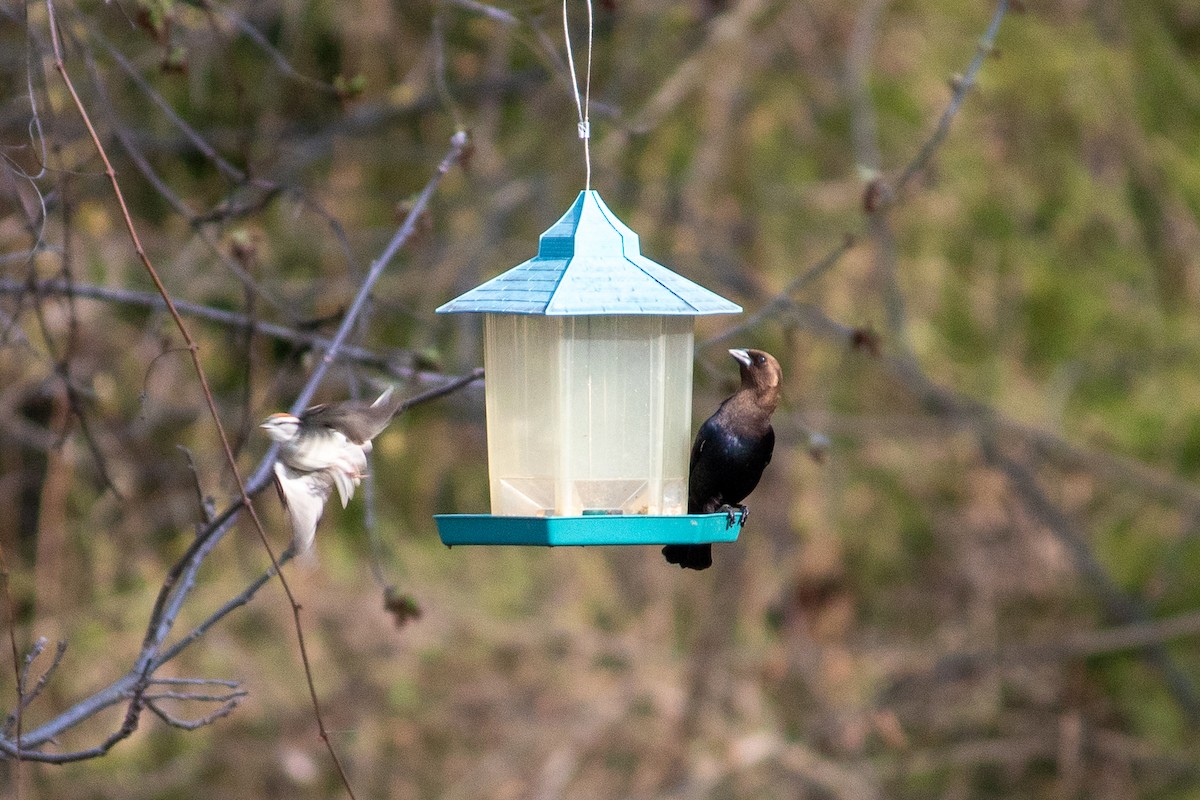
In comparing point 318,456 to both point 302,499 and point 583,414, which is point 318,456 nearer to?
point 302,499

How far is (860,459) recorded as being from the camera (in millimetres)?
10094

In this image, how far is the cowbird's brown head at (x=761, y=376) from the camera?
436 centimetres

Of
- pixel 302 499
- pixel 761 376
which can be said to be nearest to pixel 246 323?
pixel 302 499

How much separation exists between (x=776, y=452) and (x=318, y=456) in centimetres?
590

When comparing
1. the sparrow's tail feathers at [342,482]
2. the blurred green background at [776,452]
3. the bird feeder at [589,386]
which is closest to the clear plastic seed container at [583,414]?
the bird feeder at [589,386]

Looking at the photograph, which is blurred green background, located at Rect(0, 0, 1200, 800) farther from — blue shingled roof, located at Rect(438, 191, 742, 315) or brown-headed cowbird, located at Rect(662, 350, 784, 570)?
blue shingled roof, located at Rect(438, 191, 742, 315)

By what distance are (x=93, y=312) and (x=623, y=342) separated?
5.63m

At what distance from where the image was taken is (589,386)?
13.1 feet

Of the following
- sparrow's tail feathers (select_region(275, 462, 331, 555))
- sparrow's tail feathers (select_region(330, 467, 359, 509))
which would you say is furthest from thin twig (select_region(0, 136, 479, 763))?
sparrow's tail feathers (select_region(330, 467, 359, 509))

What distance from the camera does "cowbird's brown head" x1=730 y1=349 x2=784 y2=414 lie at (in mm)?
4363

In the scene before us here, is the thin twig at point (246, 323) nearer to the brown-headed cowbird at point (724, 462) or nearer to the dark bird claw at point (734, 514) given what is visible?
the brown-headed cowbird at point (724, 462)

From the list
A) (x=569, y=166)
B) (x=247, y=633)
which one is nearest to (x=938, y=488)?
(x=569, y=166)

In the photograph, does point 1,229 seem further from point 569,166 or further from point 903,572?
point 903,572

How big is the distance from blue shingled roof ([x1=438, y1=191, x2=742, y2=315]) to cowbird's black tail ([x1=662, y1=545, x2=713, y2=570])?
2.10 feet
